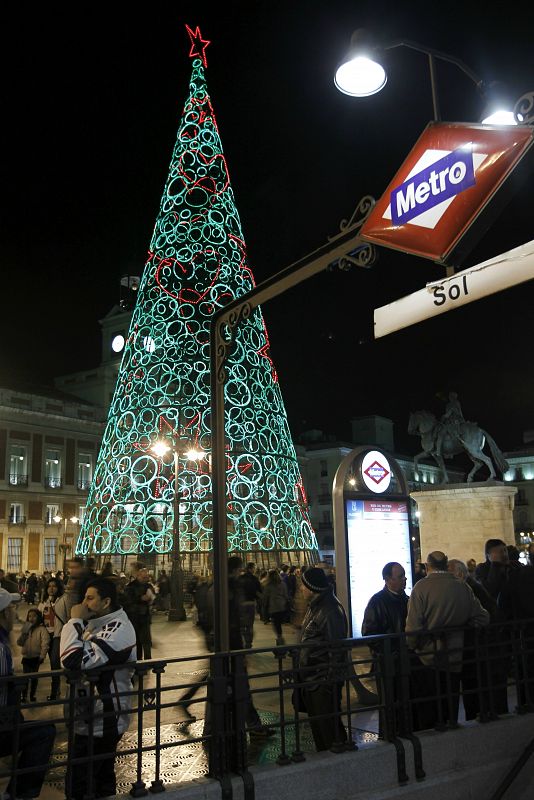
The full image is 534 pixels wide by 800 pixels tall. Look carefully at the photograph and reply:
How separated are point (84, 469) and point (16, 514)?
6.66 metres

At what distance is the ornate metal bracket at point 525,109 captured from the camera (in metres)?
5.03

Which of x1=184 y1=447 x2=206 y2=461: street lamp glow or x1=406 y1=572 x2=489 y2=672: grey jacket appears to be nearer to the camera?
x1=406 y1=572 x2=489 y2=672: grey jacket

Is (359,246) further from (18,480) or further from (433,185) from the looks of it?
(18,480)

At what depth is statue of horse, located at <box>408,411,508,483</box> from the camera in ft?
77.4

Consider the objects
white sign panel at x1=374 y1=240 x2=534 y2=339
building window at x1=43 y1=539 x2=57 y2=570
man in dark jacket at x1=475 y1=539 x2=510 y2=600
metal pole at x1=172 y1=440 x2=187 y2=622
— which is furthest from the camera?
building window at x1=43 y1=539 x2=57 y2=570

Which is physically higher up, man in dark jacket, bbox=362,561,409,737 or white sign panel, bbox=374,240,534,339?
white sign panel, bbox=374,240,534,339

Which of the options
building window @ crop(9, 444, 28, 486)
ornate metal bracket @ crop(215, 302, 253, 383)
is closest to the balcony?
building window @ crop(9, 444, 28, 486)

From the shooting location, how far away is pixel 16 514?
46.9 metres

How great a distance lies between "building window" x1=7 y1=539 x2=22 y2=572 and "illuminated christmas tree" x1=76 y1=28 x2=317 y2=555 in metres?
28.3

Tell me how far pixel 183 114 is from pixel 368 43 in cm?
1495

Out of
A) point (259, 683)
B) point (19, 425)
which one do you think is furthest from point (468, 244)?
point (19, 425)

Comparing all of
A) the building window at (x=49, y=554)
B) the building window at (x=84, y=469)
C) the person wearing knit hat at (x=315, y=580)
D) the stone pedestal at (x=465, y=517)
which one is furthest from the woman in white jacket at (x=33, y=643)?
the building window at (x=84, y=469)

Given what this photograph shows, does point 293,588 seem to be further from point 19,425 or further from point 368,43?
point 19,425

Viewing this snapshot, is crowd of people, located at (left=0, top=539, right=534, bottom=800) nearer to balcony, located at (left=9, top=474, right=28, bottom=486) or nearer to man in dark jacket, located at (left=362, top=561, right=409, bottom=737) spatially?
man in dark jacket, located at (left=362, top=561, right=409, bottom=737)
